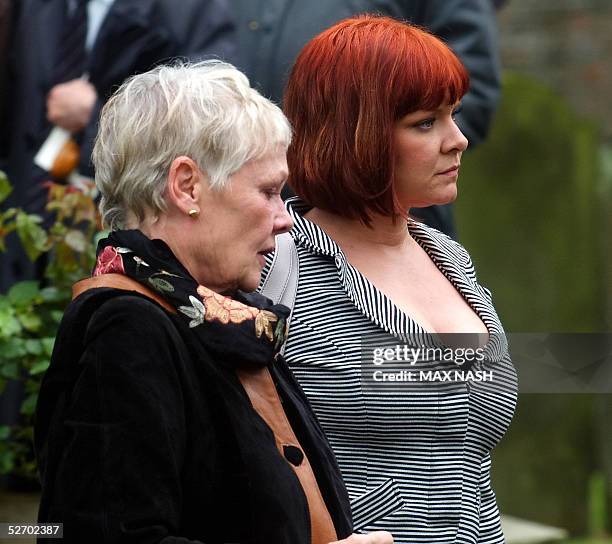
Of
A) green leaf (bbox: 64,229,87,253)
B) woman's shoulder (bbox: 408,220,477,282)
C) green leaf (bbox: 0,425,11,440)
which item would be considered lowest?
green leaf (bbox: 0,425,11,440)

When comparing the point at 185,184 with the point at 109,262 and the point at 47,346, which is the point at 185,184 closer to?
the point at 109,262

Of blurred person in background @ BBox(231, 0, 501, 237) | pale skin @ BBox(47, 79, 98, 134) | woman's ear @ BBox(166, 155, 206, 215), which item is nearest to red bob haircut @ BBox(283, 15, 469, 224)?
woman's ear @ BBox(166, 155, 206, 215)

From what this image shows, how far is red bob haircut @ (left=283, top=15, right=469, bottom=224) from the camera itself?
2689mm

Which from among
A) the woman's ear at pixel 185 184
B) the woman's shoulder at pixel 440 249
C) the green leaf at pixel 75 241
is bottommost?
the green leaf at pixel 75 241

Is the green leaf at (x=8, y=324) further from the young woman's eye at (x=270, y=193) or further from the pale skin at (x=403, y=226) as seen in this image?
the young woman's eye at (x=270, y=193)

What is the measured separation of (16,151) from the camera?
15.1ft

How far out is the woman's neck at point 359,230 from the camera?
2.80 metres

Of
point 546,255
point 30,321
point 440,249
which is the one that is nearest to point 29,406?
point 30,321

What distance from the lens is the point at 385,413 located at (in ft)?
8.36

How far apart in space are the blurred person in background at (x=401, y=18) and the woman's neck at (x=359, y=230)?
133 centimetres

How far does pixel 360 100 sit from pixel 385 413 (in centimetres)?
60

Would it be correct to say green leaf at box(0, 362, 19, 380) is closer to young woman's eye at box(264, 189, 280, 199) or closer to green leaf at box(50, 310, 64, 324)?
green leaf at box(50, 310, 64, 324)

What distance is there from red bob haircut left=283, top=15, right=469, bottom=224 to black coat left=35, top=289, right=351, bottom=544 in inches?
29.2

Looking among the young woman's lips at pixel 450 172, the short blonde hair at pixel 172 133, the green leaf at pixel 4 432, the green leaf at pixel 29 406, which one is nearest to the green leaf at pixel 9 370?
the green leaf at pixel 29 406
